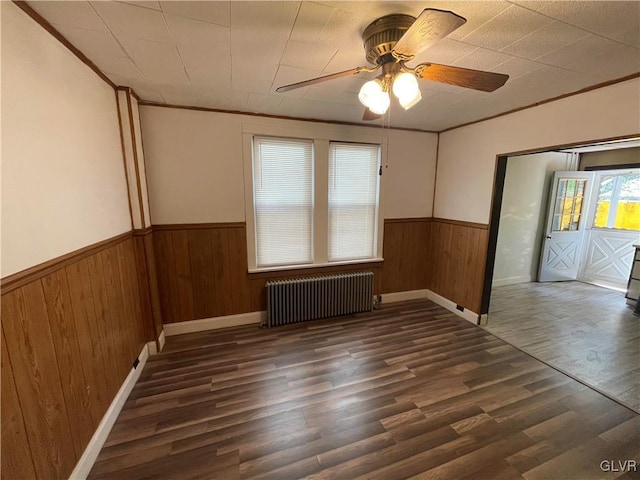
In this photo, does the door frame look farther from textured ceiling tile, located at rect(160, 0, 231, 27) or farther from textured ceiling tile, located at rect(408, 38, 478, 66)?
textured ceiling tile, located at rect(160, 0, 231, 27)

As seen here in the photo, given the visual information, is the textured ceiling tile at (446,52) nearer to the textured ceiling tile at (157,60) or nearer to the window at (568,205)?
the textured ceiling tile at (157,60)

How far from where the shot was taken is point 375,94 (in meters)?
1.38

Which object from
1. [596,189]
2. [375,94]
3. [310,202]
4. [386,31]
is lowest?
[310,202]

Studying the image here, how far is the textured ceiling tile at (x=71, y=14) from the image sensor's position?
3.97 ft

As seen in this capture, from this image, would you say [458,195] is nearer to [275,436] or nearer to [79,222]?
[275,436]

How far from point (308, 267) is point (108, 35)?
8.49ft

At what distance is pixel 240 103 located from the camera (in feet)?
8.43

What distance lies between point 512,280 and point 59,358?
581cm

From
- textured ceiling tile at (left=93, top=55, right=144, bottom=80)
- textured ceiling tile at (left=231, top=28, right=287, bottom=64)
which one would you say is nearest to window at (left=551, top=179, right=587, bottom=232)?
textured ceiling tile at (left=231, top=28, right=287, bottom=64)

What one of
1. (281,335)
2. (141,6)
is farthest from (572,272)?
(141,6)

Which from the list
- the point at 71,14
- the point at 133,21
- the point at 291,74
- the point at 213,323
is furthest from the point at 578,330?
the point at 71,14

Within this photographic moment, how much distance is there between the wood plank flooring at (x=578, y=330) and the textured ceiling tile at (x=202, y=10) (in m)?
3.65

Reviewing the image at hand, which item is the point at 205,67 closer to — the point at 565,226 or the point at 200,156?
the point at 200,156

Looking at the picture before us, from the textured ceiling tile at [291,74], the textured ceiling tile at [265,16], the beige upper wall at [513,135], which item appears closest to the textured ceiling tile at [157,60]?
the textured ceiling tile at [265,16]
